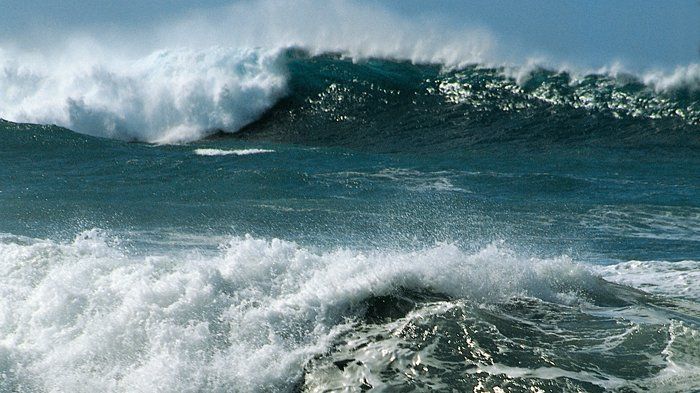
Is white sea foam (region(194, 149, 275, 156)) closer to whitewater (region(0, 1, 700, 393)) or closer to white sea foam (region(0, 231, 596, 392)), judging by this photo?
whitewater (region(0, 1, 700, 393))

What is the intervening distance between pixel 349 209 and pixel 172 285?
6.07m

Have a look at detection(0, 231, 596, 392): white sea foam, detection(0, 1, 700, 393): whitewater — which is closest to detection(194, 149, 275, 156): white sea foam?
detection(0, 1, 700, 393): whitewater

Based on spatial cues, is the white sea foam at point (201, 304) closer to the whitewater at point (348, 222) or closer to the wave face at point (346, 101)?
the whitewater at point (348, 222)

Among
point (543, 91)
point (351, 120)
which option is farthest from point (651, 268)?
point (543, 91)

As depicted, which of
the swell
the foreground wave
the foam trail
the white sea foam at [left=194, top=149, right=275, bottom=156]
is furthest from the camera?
the foam trail

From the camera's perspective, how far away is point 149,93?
25266 millimetres

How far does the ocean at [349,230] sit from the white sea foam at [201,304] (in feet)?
0.06

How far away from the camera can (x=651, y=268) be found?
31.3 feet

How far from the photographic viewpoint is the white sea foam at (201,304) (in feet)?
20.0

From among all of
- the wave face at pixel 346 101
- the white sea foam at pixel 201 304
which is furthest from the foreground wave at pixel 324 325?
the wave face at pixel 346 101

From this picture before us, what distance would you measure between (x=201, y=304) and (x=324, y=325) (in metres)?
0.96

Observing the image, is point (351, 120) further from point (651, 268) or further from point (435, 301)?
point (435, 301)

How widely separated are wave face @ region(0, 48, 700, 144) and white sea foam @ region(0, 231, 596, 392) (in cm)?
1320

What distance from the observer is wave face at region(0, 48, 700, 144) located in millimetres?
21859
